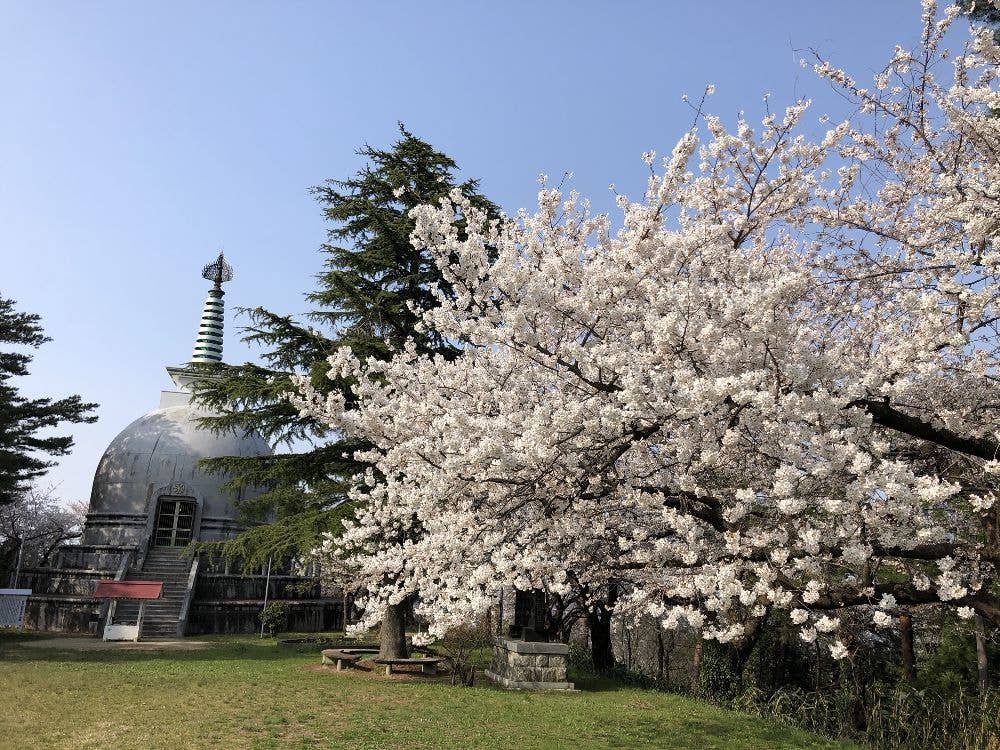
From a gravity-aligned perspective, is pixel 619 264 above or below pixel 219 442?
below

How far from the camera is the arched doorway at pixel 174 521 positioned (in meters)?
29.2

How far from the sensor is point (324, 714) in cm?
1094

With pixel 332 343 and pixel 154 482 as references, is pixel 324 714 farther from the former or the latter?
pixel 154 482

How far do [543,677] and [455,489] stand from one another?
27.7 feet

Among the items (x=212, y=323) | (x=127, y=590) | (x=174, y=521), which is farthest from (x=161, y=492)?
(x=212, y=323)

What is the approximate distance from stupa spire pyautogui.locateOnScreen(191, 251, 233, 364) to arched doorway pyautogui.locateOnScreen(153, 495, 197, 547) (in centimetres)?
1171

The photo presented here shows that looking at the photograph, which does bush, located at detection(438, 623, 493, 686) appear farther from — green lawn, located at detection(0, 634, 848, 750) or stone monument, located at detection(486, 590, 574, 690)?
stone monument, located at detection(486, 590, 574, 690)

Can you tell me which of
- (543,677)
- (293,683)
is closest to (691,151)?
(543,677)

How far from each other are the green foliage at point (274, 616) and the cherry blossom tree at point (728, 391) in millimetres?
17128

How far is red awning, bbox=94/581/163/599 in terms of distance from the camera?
2138 cm

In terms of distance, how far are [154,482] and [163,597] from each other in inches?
250

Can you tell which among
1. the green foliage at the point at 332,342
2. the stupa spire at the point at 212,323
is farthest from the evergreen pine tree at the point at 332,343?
the stupa spire at the point at 212,323

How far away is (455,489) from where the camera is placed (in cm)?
754

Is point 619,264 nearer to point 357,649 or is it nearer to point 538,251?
point 538,251
